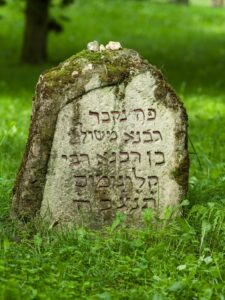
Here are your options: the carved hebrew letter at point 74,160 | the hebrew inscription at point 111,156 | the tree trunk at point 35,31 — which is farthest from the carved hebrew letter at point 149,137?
the tree trunk at point 35,31

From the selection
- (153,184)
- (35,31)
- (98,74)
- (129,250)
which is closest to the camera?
(129,250)

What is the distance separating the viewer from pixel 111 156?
6922 millimetres

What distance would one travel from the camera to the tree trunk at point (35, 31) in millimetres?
21000

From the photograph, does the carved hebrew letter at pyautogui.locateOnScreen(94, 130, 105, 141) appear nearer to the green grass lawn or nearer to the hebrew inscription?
the hebrew inscription

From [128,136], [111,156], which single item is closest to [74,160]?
[111,156]

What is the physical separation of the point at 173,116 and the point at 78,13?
82.0 ft

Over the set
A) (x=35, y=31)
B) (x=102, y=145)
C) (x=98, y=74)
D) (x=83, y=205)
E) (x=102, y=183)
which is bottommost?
(x=83, y=205)

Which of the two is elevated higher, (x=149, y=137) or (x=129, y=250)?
(x=149, y=137)

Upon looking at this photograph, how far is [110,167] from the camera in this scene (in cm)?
693

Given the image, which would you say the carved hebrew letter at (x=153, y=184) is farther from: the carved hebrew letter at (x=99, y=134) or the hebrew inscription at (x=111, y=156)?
the carved hebrew letter at (x=99, y=134)

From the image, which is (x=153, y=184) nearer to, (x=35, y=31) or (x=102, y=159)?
(x=102, y=159)

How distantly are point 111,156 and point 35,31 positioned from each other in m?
14.9

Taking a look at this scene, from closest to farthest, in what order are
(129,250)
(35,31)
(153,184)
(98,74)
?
(129,250), (98,74), (153,184), (35,31)

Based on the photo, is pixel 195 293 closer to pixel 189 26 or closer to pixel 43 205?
pixel 43 205
